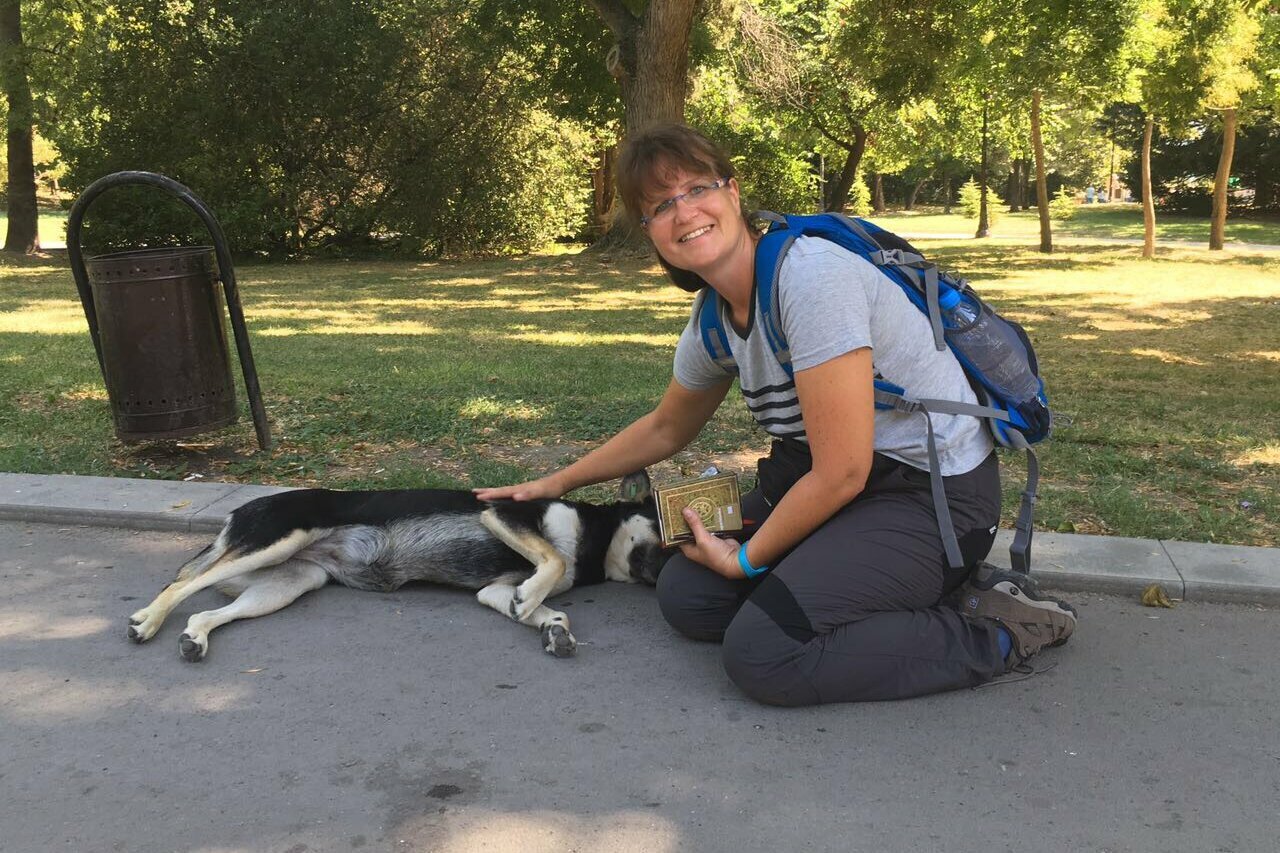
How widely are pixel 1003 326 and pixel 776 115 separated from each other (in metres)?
27.5

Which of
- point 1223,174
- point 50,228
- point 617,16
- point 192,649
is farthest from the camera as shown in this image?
point 50,228

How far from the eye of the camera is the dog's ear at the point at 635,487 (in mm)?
4164

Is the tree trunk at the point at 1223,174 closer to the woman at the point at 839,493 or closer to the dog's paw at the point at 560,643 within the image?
the woman at the point at 839,493

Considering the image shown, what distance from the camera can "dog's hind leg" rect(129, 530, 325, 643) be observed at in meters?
3.60

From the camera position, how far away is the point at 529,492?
404cm

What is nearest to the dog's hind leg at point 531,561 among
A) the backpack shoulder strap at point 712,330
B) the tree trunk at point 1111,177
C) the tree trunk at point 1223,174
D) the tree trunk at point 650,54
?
the backpack shoulder strap at point 712,330

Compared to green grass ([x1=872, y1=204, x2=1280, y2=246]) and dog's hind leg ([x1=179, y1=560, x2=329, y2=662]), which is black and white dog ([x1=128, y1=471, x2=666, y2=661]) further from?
green grass ([x1=872, y1=204, x2=1280, y2=246])

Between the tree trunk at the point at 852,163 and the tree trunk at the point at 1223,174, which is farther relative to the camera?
the tree trunk at the point at 852,163

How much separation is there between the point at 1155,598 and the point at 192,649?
3491mm

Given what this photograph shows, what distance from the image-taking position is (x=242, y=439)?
632 centimetres

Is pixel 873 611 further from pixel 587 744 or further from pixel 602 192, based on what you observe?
pixel 602 192

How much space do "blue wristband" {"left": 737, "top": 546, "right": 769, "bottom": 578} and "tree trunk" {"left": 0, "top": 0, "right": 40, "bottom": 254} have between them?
2426cm

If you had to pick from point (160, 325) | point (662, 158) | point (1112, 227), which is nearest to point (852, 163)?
point (1112, 227)

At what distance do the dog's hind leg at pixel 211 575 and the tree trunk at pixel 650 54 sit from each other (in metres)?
13.6
